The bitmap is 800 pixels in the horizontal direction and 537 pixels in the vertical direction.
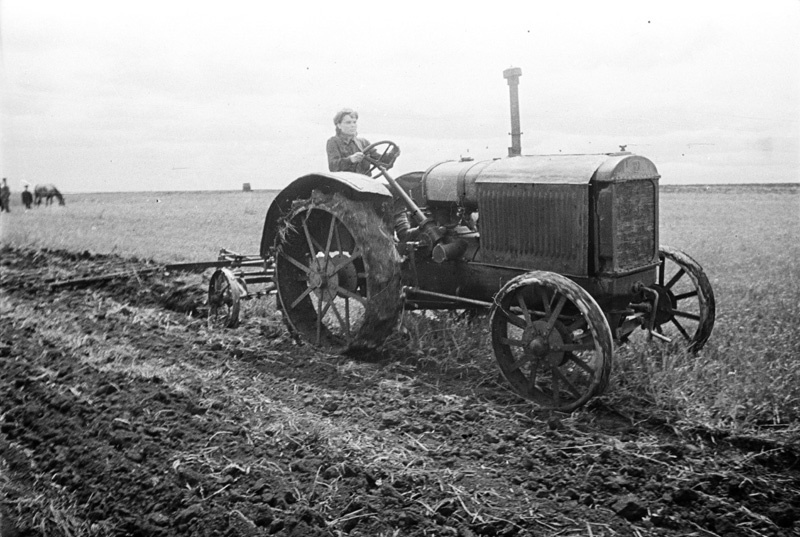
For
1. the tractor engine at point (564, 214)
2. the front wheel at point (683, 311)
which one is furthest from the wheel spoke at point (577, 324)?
the front wheel at point (683, 311)

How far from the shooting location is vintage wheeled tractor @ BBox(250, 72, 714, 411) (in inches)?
160

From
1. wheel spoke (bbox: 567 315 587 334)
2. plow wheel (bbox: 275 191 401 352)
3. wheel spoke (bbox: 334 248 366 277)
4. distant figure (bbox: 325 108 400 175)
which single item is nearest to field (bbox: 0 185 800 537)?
plow wheel (bbox: 275 191 401 352)

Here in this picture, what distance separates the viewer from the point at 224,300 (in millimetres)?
6133

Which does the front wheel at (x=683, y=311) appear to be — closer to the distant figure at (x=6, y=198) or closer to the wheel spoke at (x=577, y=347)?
the wheel spoke at (x=577, y=347)

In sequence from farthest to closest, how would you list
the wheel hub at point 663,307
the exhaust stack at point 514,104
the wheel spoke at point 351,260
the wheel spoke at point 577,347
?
1. the exhaust stack at point 514,104
2. the wheel spoke at point 351,260
3. the wheel hub at point 663,307
4. the wheel spoke at point 577,347

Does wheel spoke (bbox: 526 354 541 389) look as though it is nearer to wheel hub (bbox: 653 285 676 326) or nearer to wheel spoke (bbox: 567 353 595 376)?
wheel spoke (bbox: 567 353 595 376)

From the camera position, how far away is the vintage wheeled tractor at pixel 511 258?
405 centimetres

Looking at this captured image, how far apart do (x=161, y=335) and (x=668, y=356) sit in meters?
3.89

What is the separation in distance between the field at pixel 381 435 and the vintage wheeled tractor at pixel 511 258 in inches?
10.8

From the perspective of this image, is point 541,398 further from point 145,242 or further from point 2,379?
point 145,242

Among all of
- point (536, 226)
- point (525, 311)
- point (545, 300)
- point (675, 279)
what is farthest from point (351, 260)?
point (675, 279)

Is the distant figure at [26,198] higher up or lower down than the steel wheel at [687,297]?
higher up

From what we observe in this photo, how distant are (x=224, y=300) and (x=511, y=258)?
2753 mm

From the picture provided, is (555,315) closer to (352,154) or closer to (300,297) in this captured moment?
(300,297)
